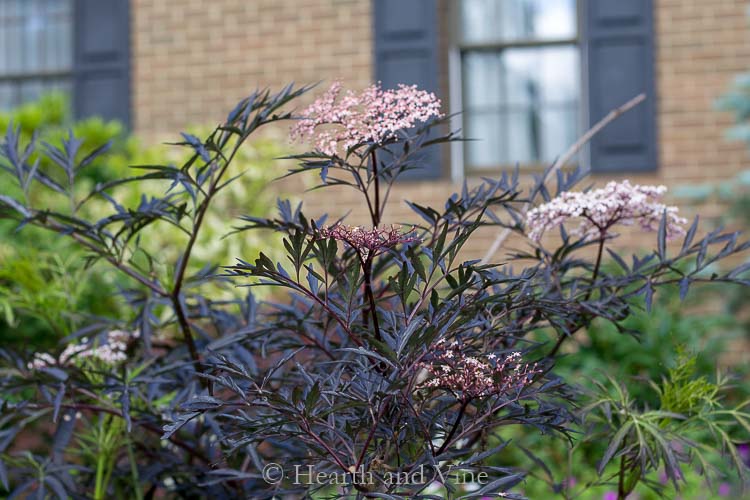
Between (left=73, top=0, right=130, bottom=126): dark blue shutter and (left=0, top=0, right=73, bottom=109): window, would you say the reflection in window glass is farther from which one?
(left=0, top=0, right=73, bottom=109): window

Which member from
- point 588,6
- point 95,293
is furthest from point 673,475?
point 588,6

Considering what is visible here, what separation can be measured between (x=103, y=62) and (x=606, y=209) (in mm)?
5408

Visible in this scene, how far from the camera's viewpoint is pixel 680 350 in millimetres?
1741

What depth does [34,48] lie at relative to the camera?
689 centimetres

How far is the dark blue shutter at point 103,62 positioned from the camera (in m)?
6.48

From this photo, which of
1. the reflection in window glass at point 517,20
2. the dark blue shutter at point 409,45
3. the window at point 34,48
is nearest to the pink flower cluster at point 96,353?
the dark blue shutter at point 409,45

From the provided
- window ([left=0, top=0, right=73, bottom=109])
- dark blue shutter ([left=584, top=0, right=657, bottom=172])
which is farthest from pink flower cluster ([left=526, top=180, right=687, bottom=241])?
window ([left=0, top=0, right=73, bottom=109])

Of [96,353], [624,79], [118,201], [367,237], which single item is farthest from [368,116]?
[624,79]

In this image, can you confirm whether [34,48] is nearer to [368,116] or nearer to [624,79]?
[624,79]

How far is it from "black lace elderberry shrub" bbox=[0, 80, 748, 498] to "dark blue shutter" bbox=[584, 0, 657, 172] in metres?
3.92

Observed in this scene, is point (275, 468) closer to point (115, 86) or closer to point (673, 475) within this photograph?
point (673, 475)

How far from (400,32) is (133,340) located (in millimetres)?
4236

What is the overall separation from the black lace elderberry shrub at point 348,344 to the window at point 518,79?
4113 mm

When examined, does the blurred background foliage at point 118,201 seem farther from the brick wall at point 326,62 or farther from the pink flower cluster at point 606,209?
the pink flower cluster at point 606,209
